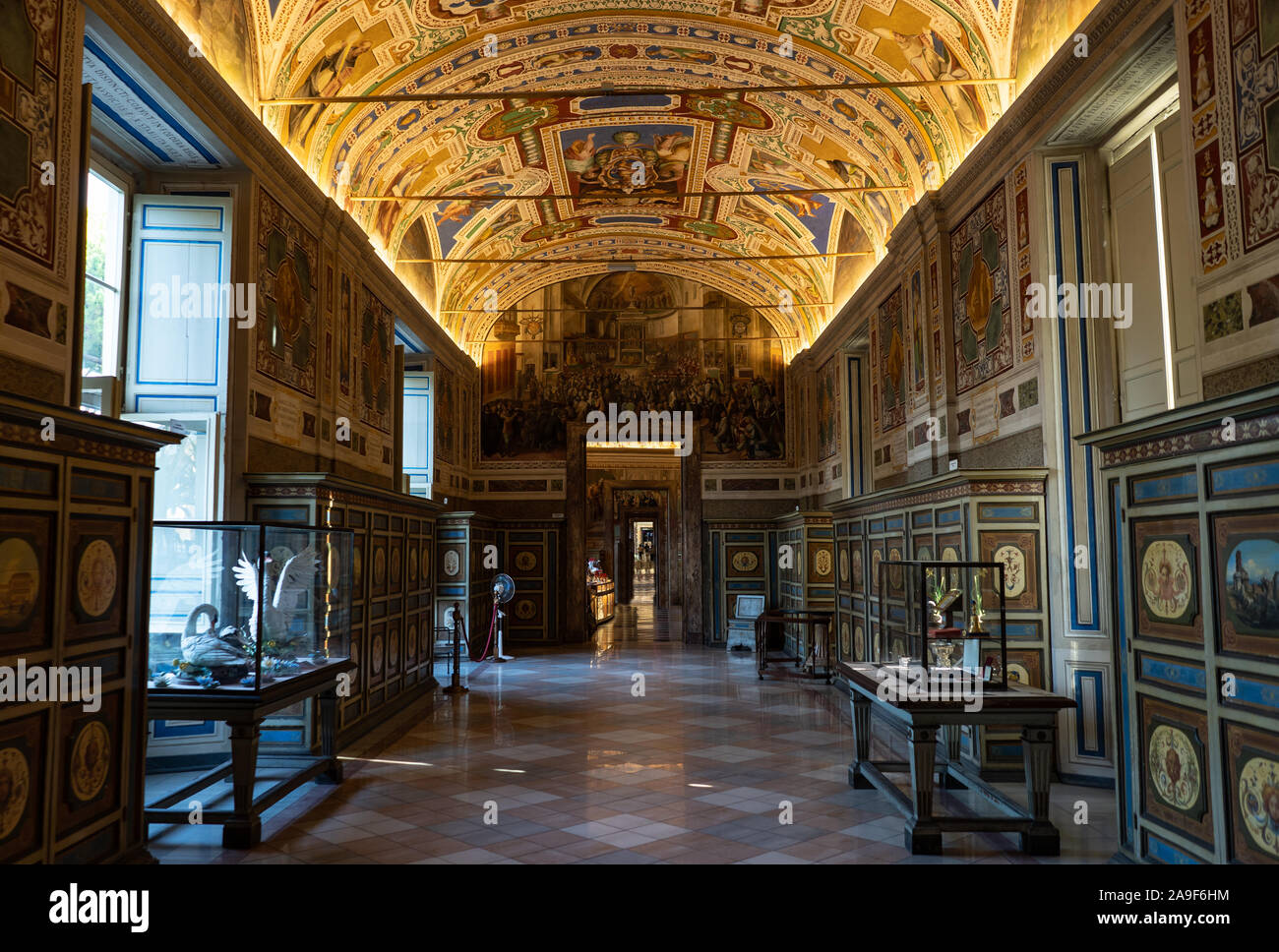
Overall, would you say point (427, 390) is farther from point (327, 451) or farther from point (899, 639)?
point (899, 639)

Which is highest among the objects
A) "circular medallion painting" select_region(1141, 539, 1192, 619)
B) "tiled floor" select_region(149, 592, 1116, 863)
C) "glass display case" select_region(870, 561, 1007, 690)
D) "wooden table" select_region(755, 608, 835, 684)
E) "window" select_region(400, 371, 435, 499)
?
"window" select_region(400, 371, 435, 499)

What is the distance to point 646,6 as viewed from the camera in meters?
12.3

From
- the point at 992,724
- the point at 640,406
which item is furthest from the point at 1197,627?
the point at 640,406

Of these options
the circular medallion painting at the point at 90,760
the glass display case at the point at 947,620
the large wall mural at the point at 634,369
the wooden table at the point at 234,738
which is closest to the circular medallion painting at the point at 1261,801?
the circular medallion painting at the point at 90,760

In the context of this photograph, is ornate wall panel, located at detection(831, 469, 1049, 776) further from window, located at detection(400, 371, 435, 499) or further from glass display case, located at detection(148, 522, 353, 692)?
window, located at detection(400, 371, 435, 499)

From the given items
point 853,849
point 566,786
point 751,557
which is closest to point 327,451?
point 566,786

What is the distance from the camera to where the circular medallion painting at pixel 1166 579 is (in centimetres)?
533

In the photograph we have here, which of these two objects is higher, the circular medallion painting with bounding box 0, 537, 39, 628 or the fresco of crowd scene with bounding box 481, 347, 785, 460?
the fresco of crowd scene with bounding box 481, 347, 785, 460

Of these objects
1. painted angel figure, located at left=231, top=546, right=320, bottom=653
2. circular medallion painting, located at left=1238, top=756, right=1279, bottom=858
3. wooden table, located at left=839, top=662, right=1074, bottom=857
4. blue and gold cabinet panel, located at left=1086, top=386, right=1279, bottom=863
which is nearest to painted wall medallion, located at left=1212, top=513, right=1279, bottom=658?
blue and gold cabinet panel, located at left=1086, top=386, right=1279, bottom=863

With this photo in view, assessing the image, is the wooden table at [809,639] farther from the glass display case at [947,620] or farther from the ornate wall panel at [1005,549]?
the glass display case at [947,620]

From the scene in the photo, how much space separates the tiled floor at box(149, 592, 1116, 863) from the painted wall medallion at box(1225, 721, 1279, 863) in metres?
1.83

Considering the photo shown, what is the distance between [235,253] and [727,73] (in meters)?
7.69

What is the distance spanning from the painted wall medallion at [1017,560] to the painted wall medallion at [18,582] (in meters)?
7.95

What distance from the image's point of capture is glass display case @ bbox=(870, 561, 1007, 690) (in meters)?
7.11
